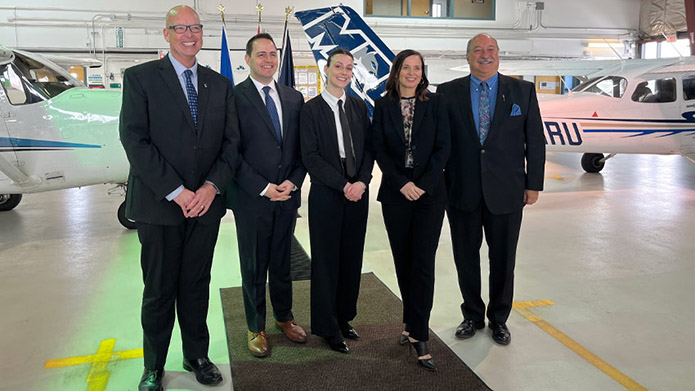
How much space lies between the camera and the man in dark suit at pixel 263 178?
257 centimetres

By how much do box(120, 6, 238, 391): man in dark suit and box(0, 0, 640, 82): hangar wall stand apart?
12.0 meters

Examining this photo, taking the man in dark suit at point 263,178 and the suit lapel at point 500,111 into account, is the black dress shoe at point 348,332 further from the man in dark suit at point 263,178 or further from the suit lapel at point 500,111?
the suit lapel at point 500,111

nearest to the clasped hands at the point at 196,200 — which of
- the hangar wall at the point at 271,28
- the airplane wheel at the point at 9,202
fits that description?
the airplane wheel at the point at 9,202

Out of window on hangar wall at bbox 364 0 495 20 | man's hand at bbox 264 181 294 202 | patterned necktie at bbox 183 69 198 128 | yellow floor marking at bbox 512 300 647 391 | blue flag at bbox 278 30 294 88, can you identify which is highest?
window on hangar wall at bbox 364 0 495 20

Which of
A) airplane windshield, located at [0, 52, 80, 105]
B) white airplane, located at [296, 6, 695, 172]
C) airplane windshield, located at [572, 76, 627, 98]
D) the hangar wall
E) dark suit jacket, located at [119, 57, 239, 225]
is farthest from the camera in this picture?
the hangar wall

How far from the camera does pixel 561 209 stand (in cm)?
663

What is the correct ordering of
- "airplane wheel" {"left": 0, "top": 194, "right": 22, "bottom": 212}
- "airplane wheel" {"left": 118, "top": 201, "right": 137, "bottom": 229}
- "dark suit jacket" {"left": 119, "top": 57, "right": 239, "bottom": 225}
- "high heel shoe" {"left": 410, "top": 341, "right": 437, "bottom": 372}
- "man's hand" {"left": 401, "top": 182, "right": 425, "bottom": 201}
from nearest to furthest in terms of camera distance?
"dark suit jacket" {"left": 119, "top": 57, "right": 239, "bottom": 225}, "man's hand" {"left": 401, "top": 182, "right": 425, "bottom": 201}, "high heel shoe" {"left": 410, "top": 341, "right": 437, "bottom": 372}, "airplane wheel" {"left": 118, "top": 201, "right": 137, "bottom": 229}, "airplane wheel" {"left": 0, "top": 194, "right": 22, "bottom": 212}

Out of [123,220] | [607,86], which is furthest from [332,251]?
[607,86]

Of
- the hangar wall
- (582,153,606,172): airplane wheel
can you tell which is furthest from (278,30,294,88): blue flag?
the hangar wall

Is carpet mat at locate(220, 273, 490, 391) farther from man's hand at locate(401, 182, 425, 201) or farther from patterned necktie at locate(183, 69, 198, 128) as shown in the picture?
patterned necktie at locate(183, 69, 198, 128)

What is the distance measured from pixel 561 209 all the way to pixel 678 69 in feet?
10.2

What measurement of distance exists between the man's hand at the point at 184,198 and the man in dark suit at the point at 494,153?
1480mm

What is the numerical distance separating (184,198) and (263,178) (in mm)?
488

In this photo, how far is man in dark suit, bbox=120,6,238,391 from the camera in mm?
2166
